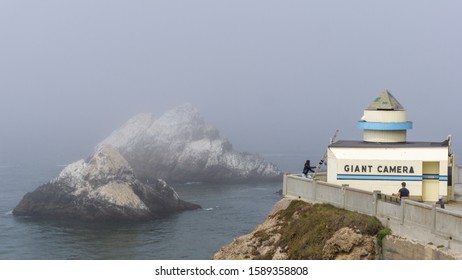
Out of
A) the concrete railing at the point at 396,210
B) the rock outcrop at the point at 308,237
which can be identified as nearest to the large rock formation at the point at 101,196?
the rock outcrop at the point at 308,237

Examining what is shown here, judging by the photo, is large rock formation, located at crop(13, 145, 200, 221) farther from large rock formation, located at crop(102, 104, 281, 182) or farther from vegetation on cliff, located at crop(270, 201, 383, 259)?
vegetation on cliff, located at crop(270, 201, 383, 259)

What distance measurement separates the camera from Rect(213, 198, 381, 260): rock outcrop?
3067 cm

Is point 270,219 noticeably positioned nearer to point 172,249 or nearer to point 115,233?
point 172,249

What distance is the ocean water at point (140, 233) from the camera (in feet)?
261

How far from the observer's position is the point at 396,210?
30.2m

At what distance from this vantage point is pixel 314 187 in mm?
35938

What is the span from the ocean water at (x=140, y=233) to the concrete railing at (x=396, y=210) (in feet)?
137

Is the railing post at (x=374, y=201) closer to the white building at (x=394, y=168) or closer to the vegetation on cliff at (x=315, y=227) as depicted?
the vegetation on cliff at (x=315, y=227)

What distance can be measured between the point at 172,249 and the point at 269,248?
1814 inches

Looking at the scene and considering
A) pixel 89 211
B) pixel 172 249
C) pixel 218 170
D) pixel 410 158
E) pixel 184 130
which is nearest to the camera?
pixel 410 158

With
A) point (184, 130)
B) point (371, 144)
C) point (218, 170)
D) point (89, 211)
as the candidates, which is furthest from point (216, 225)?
point (184, 130)

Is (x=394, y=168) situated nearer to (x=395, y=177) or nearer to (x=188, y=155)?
(x=395, y=177)

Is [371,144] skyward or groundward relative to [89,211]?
skyward

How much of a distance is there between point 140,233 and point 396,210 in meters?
65.1
